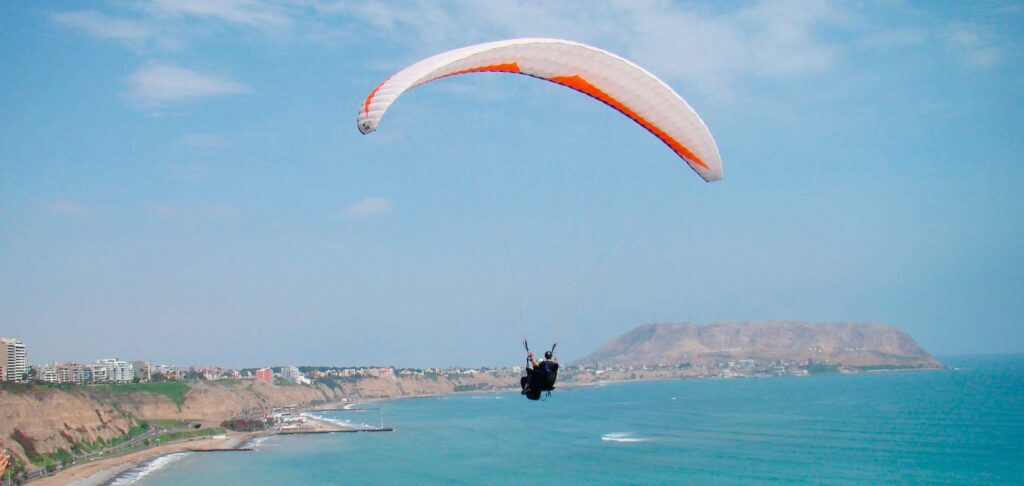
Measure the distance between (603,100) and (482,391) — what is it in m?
177

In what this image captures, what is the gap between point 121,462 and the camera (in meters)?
52.9

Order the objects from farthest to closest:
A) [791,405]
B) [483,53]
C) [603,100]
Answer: [791,405] < [603,100] < [483,53]

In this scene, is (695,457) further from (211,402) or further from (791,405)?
(211,402)

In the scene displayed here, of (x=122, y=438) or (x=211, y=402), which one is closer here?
(x=122, y=438)

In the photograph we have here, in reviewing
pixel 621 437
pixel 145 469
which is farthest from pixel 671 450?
pixel 145 469

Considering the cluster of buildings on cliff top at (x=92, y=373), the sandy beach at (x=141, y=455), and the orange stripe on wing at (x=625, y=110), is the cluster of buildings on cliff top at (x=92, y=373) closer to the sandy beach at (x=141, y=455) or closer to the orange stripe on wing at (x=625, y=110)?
the sandy beach at (x=141, y=455)

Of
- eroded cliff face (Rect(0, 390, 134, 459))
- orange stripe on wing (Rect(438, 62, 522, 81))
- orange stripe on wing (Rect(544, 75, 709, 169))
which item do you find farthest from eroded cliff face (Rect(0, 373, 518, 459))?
orange stripe on wing (Rect(544, 75, 709, 169))

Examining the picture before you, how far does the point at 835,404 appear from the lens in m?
90.1

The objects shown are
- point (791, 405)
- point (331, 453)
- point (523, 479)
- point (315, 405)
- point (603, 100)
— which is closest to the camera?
point (603, 100)

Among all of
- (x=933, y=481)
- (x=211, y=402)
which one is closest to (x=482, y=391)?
(x=211, y=402)

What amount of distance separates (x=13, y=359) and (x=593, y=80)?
10713 centimetres

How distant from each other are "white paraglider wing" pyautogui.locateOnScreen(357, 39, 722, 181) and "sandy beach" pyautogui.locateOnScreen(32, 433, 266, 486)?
39136 mm

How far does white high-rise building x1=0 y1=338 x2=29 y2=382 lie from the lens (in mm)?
93188

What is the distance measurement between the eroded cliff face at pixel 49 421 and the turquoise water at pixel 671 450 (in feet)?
24.3
